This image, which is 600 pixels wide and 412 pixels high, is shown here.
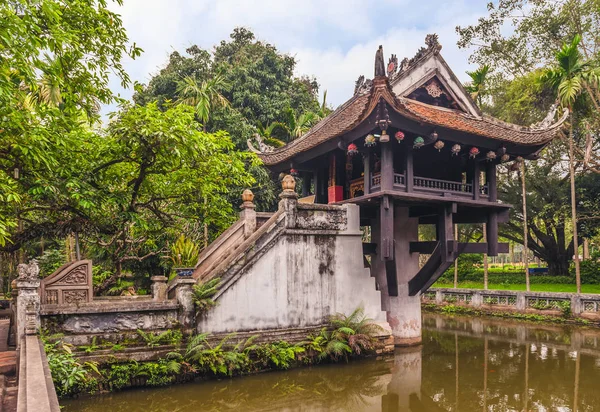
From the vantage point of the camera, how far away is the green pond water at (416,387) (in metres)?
6.45

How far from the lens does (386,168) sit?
8.88m

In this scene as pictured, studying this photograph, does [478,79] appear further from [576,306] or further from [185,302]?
[185,302]

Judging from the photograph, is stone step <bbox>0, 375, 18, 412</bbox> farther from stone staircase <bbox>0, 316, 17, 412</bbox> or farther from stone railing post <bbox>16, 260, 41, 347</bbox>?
stone railing post <bbox>16, 260, 41, 347</bbox>

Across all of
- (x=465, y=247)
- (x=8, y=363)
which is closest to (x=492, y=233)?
(x=465, y=247)

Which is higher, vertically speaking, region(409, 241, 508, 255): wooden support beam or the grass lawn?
region(409, 241, 508, 255): wooden support beam

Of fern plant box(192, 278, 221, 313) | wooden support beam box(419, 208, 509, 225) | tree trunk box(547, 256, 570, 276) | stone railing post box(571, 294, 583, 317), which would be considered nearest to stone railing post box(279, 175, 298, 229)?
fern plant box(192, 278, 221, 313)

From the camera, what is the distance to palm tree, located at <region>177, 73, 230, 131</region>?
52.8 feet

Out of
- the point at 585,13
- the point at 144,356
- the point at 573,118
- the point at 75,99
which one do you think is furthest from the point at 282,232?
the point at 585,13

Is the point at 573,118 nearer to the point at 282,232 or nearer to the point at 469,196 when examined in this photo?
the point at 469,196

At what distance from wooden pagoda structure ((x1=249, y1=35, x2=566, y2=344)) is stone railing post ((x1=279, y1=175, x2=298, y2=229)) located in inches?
58.9

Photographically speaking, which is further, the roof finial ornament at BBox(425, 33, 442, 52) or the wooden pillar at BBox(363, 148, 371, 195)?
the roof finial ornament at BBox(425, 33, 442, 52)

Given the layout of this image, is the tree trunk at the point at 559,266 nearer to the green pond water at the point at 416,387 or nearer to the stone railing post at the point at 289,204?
the green pond water at the point at 416,387

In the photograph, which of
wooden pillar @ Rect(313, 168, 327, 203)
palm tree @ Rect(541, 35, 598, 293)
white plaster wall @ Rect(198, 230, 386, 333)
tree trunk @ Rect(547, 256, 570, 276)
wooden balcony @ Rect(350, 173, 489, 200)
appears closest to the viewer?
white plaster wall @ Rect(198, 230, 386, 333)

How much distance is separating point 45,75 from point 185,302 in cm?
413
